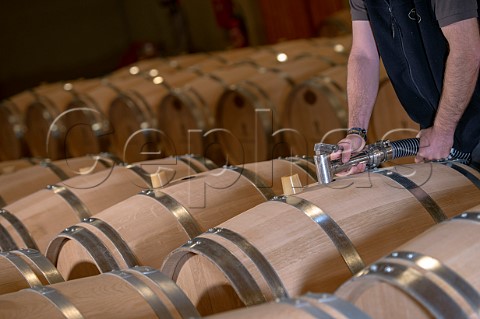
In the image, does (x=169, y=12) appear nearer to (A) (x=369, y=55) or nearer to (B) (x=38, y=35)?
(B) (x=38, y=35)

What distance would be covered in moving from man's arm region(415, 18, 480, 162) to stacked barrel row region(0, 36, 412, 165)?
6.57ft

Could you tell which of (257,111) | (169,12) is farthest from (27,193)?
(169,12)

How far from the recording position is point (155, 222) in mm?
3230

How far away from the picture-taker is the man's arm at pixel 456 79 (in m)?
2.67

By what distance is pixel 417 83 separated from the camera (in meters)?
2.97

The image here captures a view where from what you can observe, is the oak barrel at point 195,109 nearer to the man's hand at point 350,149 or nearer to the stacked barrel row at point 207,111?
the stacked barrel row at point 207,111

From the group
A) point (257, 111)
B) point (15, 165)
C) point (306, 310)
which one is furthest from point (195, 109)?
point (306, 310)

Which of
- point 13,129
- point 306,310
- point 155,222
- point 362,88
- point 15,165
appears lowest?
point 13,129

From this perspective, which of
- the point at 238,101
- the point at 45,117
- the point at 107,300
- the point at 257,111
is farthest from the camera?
the point at 45,117

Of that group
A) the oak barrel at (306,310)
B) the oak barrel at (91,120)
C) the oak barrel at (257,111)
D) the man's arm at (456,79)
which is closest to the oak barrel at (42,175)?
the oak barrel at (257,111)

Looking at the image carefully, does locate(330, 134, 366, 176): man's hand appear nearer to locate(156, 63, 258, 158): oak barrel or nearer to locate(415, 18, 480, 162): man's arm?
locate(415, 18, 480, 162): man's arm

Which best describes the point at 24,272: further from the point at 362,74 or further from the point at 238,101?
the point at 238,101

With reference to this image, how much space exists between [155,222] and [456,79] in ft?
4.11

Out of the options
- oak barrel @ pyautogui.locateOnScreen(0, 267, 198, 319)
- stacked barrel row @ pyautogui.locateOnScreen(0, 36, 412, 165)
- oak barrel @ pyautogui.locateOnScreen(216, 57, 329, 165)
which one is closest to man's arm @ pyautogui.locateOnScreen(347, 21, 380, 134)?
oak barrel @ pyautogui.locateOnScreen(0, 267, 198, 319)
